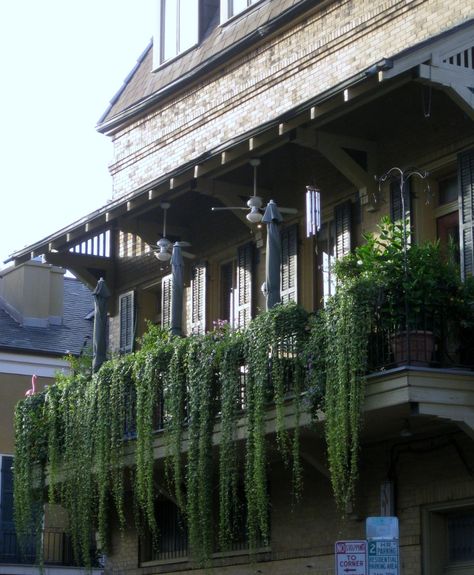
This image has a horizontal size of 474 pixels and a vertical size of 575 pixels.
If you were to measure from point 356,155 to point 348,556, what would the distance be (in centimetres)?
699

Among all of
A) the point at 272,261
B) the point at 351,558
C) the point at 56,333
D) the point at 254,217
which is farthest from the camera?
the point at 56,333

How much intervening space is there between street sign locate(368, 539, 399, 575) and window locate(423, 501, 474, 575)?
4540mm

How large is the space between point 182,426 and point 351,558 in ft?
19.0

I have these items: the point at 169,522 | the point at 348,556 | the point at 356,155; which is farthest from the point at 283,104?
the point at 348,556

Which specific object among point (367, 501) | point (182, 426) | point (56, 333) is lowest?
point (367, 501)

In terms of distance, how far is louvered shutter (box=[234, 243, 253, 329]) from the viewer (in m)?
18.9

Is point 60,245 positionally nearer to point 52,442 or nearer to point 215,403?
point 52,442

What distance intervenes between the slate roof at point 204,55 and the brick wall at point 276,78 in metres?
0.20

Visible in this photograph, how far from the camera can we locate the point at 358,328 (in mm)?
13914

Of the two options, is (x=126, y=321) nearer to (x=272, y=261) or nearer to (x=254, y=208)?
(x=254, y=208)

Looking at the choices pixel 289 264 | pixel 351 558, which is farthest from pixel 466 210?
pixel 351 558

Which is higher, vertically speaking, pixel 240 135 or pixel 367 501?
pixel 240 135

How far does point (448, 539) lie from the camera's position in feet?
50.6

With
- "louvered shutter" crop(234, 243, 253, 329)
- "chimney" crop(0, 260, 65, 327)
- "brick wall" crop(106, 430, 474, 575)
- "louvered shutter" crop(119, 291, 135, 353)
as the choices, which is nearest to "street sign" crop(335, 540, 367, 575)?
"brick wall" crop(106, 430, 474, 575)
